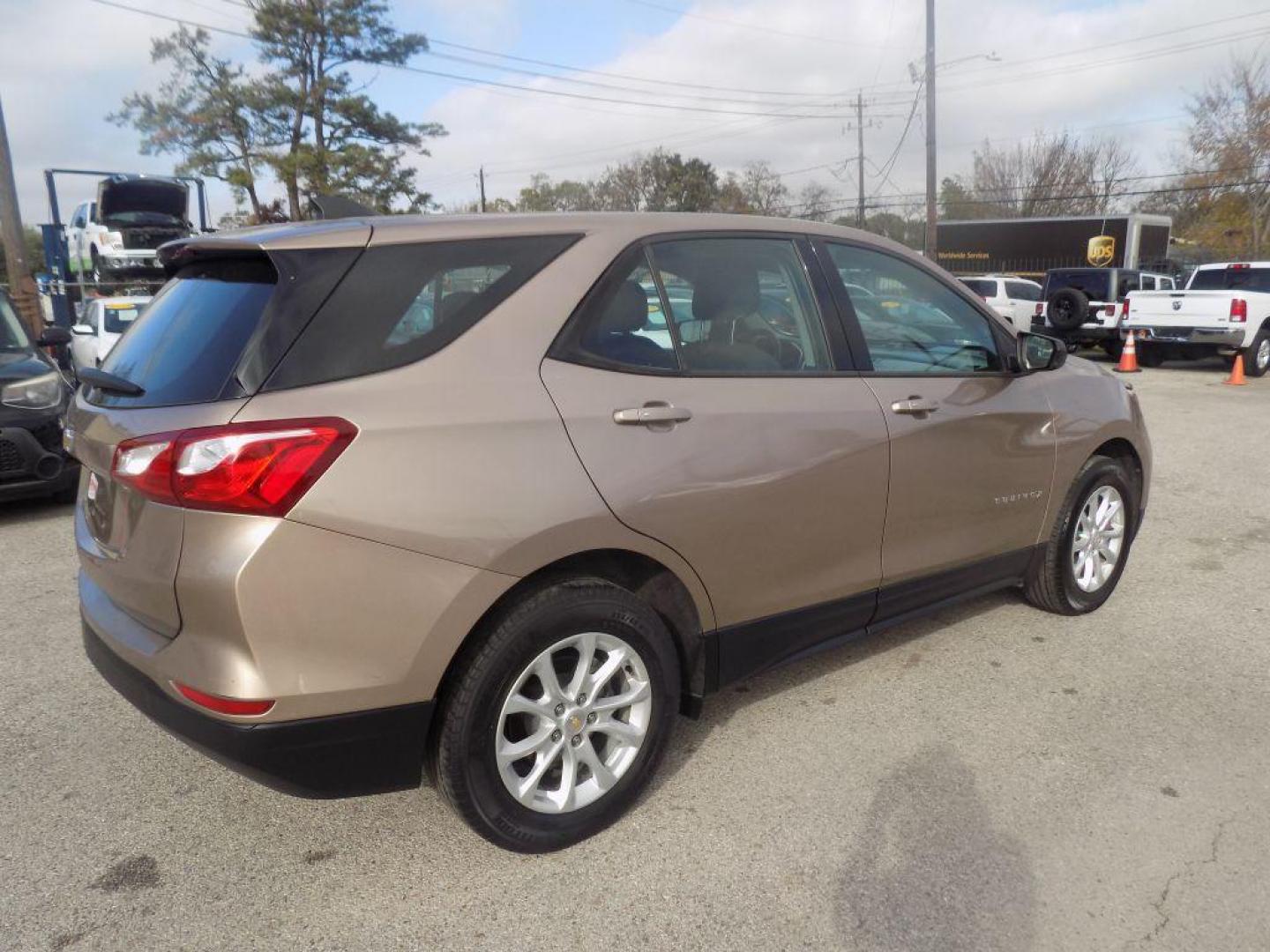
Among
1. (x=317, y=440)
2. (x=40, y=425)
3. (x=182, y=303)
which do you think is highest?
(x=182, y=303)

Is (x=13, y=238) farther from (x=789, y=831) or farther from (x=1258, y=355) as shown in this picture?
(x=1258, y=355)

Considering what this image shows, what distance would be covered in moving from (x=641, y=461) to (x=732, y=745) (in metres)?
1.21

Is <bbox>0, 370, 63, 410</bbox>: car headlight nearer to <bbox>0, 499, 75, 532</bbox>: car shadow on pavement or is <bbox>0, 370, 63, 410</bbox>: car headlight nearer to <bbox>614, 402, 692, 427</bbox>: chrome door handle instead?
<bbox>0, 499, 75, 532</bbox>: car shadow on pavement

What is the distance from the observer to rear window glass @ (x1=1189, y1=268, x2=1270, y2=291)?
16516mm

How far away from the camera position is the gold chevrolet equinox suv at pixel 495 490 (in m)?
2.17

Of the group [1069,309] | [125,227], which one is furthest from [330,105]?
[1069,309]

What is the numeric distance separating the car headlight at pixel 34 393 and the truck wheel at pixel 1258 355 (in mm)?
16827

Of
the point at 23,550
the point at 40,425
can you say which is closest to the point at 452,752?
the point at 23,550

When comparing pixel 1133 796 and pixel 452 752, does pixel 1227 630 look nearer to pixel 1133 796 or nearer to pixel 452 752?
pixel 1133 796

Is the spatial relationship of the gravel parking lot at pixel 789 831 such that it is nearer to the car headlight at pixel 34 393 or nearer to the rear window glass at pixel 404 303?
the rear window glass at pixel 404 303

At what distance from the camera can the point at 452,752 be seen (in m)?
2.38

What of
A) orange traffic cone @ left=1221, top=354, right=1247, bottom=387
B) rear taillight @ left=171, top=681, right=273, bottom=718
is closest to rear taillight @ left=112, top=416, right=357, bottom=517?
rear taillight @ left=171, top=681, right=273, bottom=718

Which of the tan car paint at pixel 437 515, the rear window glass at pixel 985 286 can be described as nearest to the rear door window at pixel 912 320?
the tan car paint at pixel 437 515

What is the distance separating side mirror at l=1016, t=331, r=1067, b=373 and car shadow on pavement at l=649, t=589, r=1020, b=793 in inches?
41.9
